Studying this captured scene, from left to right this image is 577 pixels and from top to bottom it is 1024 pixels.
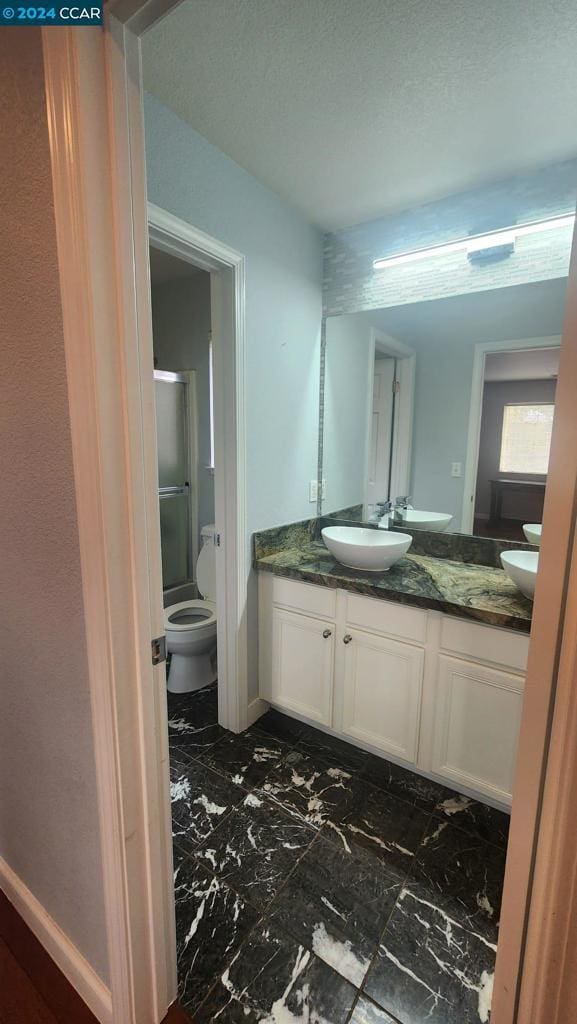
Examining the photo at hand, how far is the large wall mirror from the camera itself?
5.90ft

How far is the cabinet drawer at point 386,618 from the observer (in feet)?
5.41

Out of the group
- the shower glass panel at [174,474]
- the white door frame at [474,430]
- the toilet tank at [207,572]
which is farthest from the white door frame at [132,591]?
the shower glass panel at [174,474]

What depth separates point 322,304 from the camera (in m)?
2.29

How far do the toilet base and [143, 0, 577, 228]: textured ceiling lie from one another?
2357 mm

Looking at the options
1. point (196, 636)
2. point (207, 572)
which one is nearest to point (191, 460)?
point (207, 572)

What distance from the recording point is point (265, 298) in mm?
1919

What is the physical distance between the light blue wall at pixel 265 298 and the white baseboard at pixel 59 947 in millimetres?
1102

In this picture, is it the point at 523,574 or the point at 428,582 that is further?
the point at 428,582

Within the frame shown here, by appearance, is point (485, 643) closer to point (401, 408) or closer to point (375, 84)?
point (401, 408)

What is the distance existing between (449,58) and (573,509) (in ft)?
4.80

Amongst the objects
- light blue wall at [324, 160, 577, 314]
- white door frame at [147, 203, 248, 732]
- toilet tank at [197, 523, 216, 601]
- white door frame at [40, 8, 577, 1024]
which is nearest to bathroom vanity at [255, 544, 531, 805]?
white door frame at [147, 203, 248, 732]

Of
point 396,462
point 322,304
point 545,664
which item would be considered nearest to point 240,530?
point 396,462

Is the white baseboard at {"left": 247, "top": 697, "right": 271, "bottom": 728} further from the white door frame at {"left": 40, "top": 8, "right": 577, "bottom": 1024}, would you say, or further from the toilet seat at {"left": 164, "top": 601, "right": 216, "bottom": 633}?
the white door frame at {"left": 40, "top": 8, "right": 577, "bottom": 1024}

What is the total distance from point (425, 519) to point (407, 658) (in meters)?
0.74
